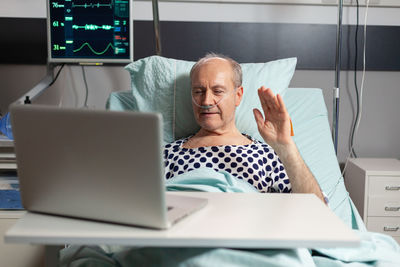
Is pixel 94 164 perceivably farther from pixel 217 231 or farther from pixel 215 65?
pixel 215 65

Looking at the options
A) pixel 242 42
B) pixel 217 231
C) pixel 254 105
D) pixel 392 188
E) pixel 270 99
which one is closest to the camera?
pixel 217 231

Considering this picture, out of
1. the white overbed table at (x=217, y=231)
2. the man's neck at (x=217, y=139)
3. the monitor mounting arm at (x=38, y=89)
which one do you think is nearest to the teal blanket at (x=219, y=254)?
the white overbed table at (x=217, y=231)

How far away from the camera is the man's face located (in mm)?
1789

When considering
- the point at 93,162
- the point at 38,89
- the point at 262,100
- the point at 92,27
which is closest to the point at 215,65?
the point at 262,100

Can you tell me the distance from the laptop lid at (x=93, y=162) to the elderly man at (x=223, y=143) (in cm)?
76

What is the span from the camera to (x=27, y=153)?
0.94 metres

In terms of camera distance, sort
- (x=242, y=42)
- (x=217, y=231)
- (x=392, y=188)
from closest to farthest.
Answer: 1. (x=217, y=231)
2. (x=392, y=188)
3. (x=242, y=42)

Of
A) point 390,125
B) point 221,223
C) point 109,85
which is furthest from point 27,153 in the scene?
point 390,125

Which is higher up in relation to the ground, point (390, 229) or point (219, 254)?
point (219, 254)

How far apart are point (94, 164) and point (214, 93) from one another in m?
0.98

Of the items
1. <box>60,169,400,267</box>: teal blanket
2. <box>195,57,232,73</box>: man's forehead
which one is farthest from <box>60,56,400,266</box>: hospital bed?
<box>60,169,400,267</box>: teal blanket

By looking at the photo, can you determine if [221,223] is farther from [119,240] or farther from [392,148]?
[392,148]

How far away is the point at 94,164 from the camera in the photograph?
88 cm

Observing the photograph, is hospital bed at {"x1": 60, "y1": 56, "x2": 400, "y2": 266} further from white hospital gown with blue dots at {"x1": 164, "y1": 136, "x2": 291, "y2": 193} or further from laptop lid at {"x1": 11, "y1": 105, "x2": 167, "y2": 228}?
laptop lid at {"x1": 11, "y1": 105, "x2": 167, "y2": 228}
